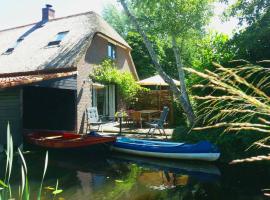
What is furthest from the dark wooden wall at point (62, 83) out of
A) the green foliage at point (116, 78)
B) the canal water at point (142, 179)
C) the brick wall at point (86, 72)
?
the canal water at point (142, 179)

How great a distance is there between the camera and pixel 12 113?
1288 centimetres

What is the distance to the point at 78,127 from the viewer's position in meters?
16.1

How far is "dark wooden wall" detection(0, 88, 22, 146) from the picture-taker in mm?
12625

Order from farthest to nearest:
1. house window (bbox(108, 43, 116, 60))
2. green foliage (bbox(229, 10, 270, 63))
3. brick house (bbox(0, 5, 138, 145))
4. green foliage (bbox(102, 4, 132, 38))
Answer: green foliage (bbox(102, 4, 132, 38)) < house window (bbox(108, 43, 116, 60)) < brick house (bbox(0, 5, 138, 145)) < green foliage (bbox(229, 10, 270, 63))

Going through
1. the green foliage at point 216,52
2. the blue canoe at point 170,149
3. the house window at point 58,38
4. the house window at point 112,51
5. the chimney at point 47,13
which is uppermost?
the chimney at point 47,13

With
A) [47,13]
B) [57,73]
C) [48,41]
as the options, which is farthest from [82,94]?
[47,13]

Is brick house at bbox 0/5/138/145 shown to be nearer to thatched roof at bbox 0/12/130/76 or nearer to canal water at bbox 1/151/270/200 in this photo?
thatched roof at bbox 0/12/130/76

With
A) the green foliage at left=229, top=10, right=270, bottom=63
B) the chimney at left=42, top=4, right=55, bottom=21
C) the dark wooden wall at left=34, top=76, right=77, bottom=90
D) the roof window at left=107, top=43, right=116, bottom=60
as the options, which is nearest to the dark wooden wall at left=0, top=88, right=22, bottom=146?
the dark wooden wall at left=34, top=76, right=77, bottom=90

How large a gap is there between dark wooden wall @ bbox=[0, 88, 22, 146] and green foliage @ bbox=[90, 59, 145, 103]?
5.72 m

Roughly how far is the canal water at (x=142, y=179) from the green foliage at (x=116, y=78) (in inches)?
301

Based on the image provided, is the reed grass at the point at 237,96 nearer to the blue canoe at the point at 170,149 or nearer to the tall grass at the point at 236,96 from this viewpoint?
the tall grass at the point at 236,96

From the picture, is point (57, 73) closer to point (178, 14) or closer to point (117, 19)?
point (178, 14)

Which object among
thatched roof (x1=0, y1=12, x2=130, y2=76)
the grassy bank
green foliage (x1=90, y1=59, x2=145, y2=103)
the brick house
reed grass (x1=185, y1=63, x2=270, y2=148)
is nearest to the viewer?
reed grass (x1=185, y1=63, x2=270, y2=148)

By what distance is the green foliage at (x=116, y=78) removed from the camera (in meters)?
18.4
